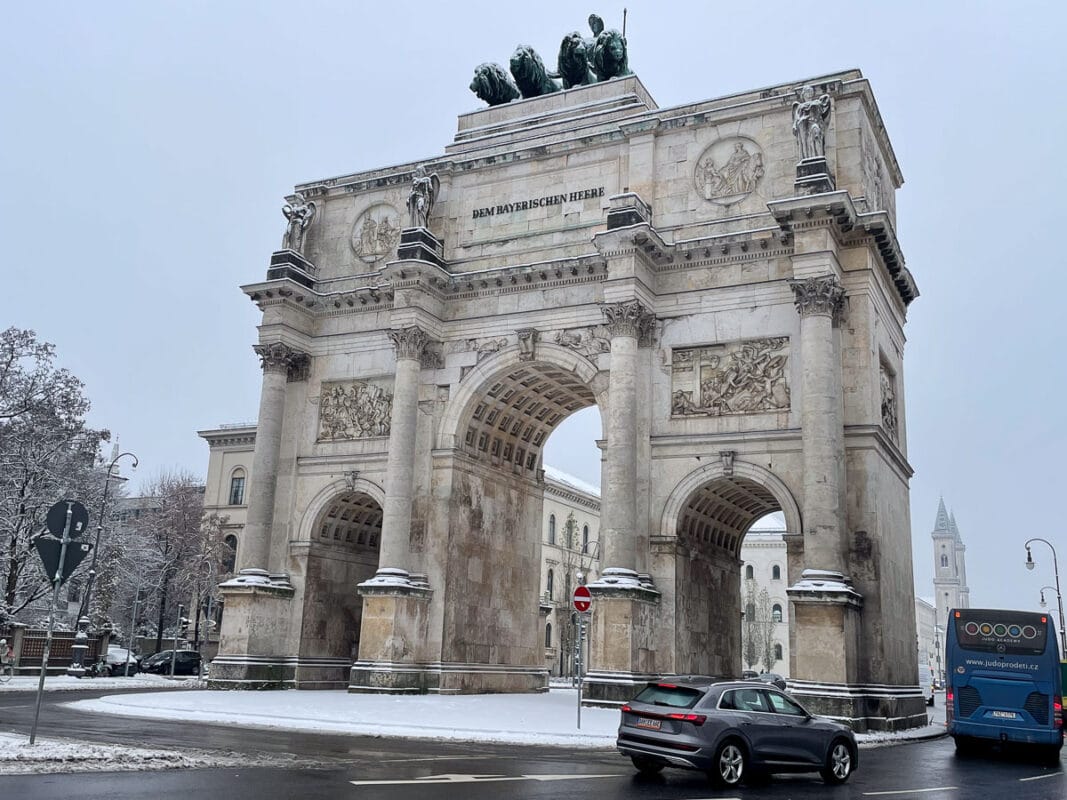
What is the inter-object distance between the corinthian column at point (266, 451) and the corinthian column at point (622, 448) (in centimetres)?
1173

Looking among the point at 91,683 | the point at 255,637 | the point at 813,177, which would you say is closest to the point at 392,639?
the point at 255,637

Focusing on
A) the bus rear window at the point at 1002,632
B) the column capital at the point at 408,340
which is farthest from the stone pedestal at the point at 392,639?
the bus rear window at the point at 1002,632

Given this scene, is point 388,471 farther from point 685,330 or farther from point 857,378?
point 857,378

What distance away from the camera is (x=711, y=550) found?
31062 millimetres

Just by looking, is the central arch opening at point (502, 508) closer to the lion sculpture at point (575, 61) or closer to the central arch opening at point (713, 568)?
the central arch opening at point (713, 568)

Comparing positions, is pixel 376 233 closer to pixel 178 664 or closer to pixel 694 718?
pixel 694 718

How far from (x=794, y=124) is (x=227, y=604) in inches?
896

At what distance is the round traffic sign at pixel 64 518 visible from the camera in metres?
13.0

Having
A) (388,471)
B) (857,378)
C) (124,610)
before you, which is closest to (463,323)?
(388,471)

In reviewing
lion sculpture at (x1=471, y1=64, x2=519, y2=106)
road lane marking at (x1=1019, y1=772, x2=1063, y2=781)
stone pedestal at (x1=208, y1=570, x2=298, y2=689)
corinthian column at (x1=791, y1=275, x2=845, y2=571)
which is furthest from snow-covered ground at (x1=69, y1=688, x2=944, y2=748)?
lion sculpture at (x1=471, y1=64, x2=519, y2=106)

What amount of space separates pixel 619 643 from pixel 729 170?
14.4m

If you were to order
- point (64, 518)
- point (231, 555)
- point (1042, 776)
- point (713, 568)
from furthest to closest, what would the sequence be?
point (231, 555) < point (713, 568) < point (1042, 776) < point (64, 518)

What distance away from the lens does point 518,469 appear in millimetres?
36000

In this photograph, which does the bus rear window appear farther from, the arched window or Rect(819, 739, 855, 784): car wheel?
the arched window
